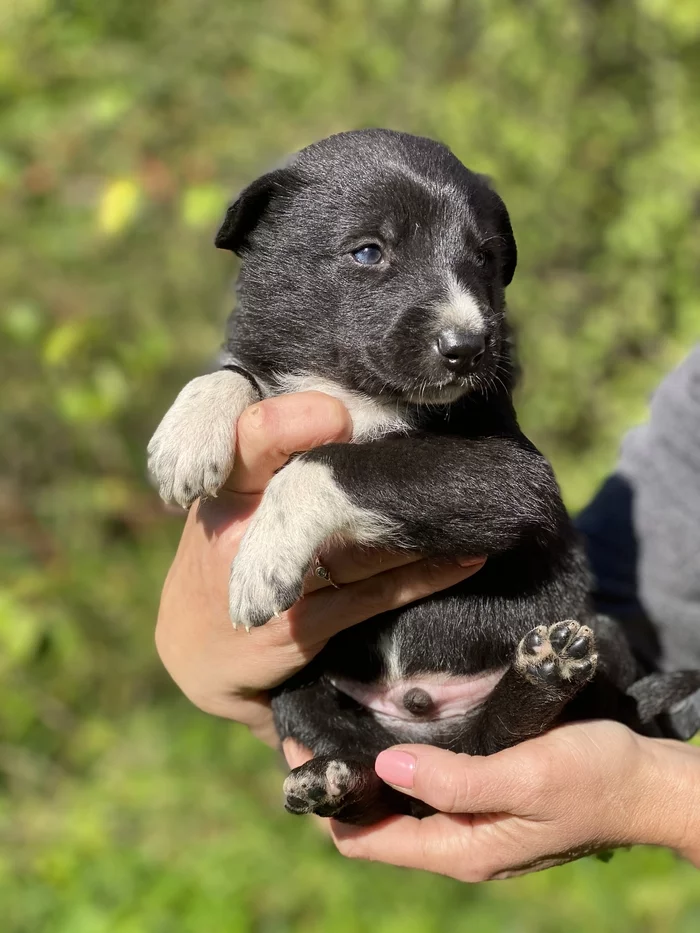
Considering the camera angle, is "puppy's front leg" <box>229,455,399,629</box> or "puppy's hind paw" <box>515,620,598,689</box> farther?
"puppy's hind paw" <box>515,620,598,689</box>

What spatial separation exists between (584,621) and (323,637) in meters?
0.74

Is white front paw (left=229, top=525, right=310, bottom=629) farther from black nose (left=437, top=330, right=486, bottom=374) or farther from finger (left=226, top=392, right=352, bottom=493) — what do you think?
black nose (left=437, top=330, right=486, bottom=374)

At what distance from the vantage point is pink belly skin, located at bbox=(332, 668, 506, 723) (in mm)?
2416

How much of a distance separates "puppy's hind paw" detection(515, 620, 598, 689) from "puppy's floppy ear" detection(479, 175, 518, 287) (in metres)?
0.99

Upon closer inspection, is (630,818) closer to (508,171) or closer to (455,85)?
(508,171)

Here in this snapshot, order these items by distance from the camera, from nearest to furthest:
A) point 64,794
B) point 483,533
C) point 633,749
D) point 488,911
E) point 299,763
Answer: point 483,533 < point 633,749 < point 299,763 < point 488,911 < point 64,794

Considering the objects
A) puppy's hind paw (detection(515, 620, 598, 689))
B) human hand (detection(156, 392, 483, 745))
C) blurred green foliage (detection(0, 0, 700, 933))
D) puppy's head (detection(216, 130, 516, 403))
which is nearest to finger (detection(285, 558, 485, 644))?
human hand (detection(156, 392, 483, 745))

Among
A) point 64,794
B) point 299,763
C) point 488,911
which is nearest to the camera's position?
point 299,763

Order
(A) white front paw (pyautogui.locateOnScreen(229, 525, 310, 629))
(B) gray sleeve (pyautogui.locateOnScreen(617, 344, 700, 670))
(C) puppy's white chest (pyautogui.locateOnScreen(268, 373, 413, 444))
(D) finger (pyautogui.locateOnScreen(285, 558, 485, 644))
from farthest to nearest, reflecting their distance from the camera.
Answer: (B) gray sleeve (pyautogui.locateOnScreen(617, 344, 700, 670)) → (C) puppy's white chest (pyautogui.locateOnScreen(268, 373, 413, 444)) → (D) finger (pyautogui.locateOnScreen(285, 558, 485, 644)) → (A) white front paw (pyautogui.locateOnScreen(229, 525, 310, 629))

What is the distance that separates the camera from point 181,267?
5332mm

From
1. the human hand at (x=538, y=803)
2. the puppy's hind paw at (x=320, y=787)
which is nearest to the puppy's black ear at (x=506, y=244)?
the human hand at (x=538, y=803)

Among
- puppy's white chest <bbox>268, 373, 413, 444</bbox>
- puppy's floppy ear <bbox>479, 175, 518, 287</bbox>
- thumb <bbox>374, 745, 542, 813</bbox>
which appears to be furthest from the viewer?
puppy's floppy ear <bbox>479, 175, 518, 287</bbox>

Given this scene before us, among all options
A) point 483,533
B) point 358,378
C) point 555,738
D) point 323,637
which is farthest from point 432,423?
point 555,738

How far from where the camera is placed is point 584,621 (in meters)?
2.47
